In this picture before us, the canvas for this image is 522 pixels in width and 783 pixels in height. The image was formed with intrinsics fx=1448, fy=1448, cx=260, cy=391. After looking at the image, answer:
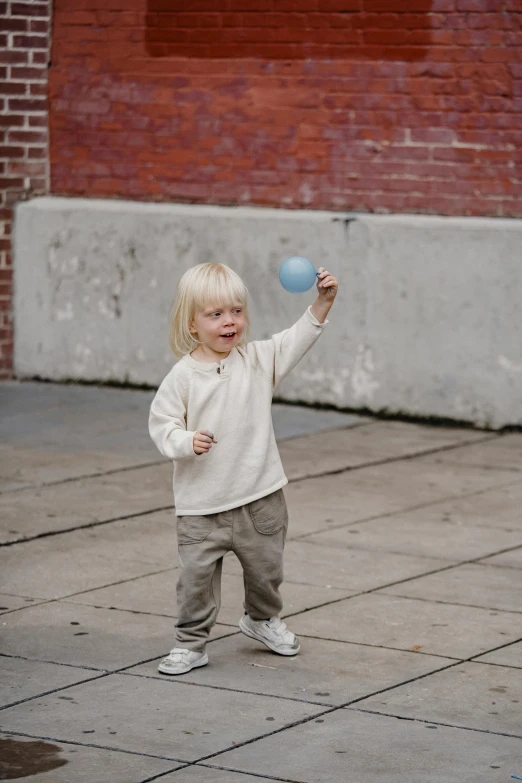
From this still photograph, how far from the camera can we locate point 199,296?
4.68m

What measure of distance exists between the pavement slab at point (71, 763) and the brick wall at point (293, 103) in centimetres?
594

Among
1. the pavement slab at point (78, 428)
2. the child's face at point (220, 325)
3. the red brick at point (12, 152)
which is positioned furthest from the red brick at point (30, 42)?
the child's face at point (220, 325)

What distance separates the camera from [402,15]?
9.31 m

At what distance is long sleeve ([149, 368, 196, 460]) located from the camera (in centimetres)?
452

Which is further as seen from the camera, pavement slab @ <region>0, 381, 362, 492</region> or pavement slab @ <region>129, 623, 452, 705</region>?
pavement slab @ <region>0, 381, 362, 492</region>

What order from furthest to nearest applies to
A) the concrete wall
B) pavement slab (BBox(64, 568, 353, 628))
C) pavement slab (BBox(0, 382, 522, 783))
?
1. the concrete wall
2. pavement slab (BBox(64, 568, 353, 628))
3. pavement slab (BBox(0, 382, 522, 783))

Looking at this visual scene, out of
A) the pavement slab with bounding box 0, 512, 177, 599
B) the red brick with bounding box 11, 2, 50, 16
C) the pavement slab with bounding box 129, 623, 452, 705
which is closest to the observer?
the pavement slab with bounding box 129, 623, 452, 705

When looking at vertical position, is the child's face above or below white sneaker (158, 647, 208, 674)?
above

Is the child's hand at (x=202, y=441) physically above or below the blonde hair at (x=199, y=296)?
below

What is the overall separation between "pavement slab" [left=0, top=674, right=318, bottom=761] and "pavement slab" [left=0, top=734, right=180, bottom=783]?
56 millimetres

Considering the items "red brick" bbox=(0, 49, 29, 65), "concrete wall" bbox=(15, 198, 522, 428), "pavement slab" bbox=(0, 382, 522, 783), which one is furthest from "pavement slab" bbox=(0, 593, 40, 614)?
"red brick" bbox=(0, 49, 29, 65)

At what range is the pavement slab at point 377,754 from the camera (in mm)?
3820

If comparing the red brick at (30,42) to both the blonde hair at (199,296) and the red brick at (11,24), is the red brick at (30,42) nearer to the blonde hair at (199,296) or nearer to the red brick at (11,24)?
the red brick at (11,24)

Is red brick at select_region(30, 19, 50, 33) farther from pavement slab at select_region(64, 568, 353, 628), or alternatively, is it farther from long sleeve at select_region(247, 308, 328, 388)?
long sleeve at select_region(247, 308, 328, 388)
